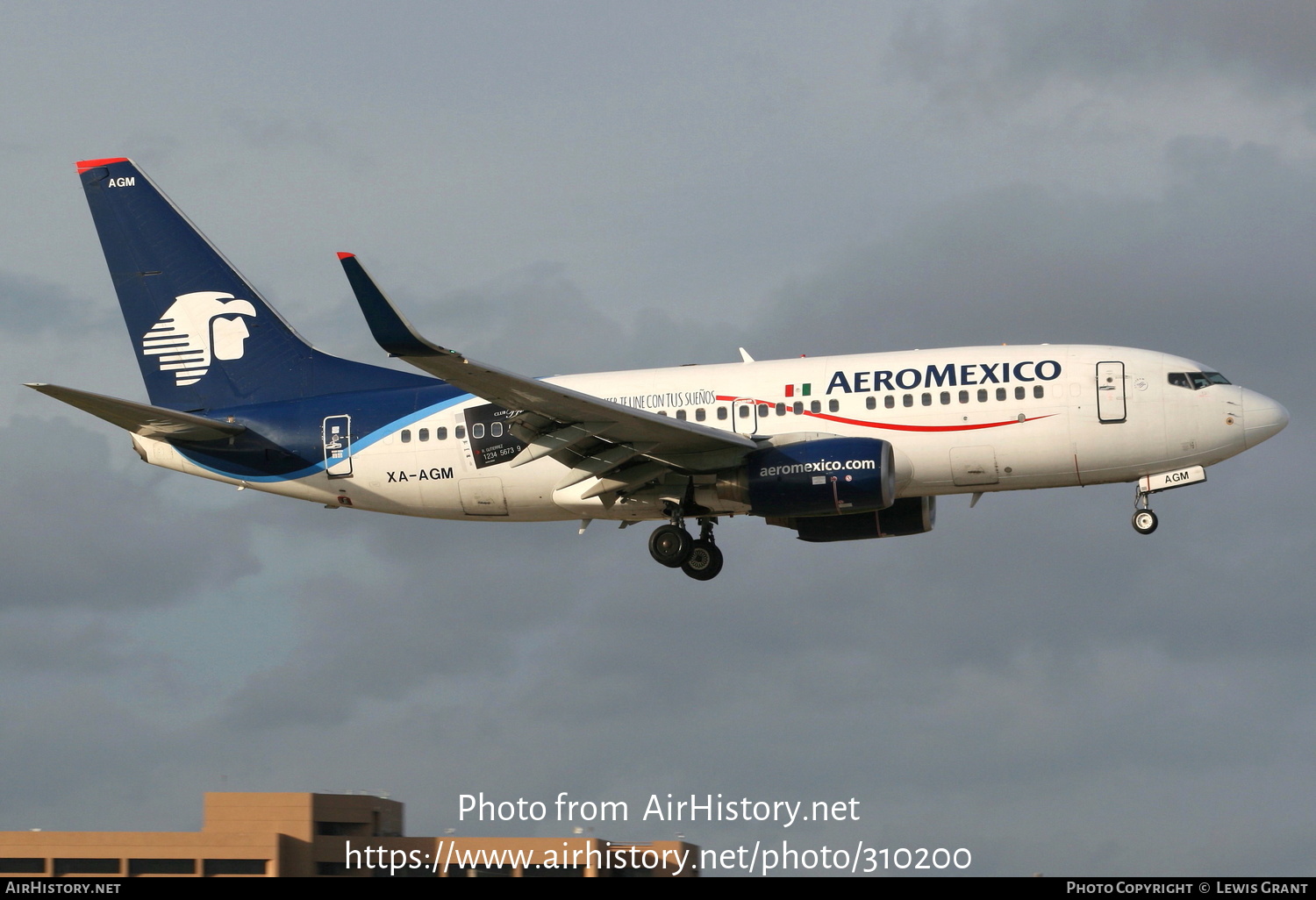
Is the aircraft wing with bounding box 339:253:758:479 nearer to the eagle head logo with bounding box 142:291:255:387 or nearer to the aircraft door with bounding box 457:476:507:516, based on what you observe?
the aircraft door with bounding box 457:476:507:516

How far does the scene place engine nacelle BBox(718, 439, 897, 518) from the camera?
3700 cm

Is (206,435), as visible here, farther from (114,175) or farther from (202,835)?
(202,835)

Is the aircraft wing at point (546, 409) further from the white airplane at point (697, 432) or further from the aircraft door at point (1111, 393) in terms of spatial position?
the aircraft door at point (1111, 393)

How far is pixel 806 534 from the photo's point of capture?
140 ft

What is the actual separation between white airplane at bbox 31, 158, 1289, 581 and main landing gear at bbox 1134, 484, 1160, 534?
0.20 ft

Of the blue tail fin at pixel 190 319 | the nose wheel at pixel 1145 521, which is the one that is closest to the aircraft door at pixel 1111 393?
the nose wheel at pixel 1145 521

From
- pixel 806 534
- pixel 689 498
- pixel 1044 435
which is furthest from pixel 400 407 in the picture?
pixel 1044 435

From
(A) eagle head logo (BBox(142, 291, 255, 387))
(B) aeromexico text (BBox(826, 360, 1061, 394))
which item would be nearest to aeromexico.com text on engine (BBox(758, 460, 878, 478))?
(B) aeromexico text (BBox(826, 360, 1061, 394))

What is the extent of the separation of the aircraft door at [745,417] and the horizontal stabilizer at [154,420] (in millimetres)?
13154

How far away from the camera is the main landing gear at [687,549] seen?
40.4 metres

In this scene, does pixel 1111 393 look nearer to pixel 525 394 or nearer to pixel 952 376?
pixel 952 376
